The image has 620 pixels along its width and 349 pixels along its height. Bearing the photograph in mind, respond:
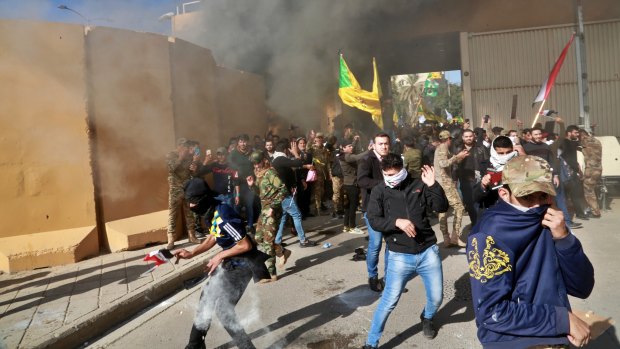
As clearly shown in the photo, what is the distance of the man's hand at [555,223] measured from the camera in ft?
5.32

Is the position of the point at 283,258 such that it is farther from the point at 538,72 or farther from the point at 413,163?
the point at 538,72

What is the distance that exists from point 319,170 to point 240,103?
9.52 feet

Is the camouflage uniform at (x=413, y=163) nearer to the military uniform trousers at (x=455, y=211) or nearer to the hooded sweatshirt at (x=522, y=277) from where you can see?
the military uniform trousers at (x=455, y=211)

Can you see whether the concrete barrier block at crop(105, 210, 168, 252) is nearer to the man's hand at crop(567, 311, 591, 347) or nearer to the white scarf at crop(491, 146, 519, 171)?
the white scarf at crop(491, 146, 519, 171)

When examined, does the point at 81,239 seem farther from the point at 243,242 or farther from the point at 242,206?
the point at 243,242

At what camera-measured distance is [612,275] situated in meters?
4.58

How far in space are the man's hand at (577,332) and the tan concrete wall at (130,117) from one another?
6139 millimetres

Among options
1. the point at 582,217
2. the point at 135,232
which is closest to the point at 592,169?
the point at 582,217

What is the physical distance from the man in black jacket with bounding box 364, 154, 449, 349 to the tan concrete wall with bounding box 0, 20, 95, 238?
451 cm

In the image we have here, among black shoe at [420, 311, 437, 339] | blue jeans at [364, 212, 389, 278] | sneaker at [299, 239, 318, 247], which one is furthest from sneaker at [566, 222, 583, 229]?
black shoe at [420, 311, 437, 339]

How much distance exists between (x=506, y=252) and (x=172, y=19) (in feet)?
43.2

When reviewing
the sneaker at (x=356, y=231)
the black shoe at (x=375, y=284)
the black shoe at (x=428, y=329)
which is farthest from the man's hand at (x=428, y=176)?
the sneaker at (x=356, y=231)

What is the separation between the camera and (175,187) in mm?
6602

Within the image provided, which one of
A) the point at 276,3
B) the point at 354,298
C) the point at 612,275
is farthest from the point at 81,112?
the point at 276,3
